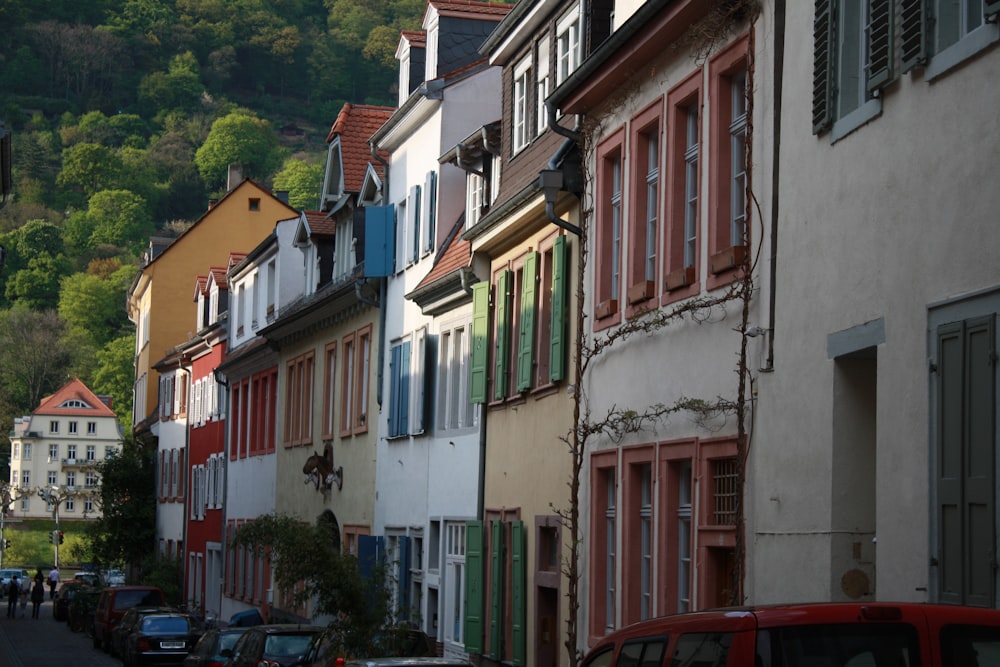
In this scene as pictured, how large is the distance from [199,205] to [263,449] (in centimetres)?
13110

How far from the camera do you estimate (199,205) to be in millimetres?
173250

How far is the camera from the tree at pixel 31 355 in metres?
155

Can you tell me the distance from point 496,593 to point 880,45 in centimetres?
1341

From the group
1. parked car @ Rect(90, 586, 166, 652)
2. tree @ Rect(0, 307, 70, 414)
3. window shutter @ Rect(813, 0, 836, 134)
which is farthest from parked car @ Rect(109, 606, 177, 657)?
tree @ Rect(0, 307, 70, 414)

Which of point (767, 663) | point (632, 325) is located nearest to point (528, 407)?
point (632, 325)

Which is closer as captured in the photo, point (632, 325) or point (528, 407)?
point (632, 325)

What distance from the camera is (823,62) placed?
13.0 meters

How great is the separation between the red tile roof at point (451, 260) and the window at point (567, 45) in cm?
451

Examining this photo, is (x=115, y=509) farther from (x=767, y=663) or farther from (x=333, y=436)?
(x=767, y=663)

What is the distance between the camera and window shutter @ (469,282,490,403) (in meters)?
25.2

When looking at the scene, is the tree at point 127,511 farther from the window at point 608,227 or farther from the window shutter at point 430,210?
the window at point 608,227

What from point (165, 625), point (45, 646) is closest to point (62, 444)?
point (45, 646)

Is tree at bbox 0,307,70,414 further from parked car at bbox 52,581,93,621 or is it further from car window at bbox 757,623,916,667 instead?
car window at bbox 757,623,916,667

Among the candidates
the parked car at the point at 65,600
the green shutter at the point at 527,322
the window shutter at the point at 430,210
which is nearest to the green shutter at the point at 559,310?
the green shutter at the point at 527,322
